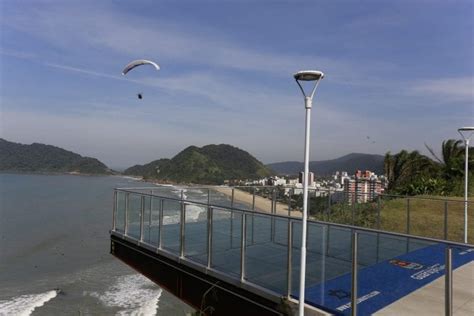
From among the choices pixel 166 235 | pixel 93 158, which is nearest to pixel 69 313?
pixel 166 235

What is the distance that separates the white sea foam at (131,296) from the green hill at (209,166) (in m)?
55.9

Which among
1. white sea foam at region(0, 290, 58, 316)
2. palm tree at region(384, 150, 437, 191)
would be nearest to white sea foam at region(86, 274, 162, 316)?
white sea foam at region(0, 290, 58, 316)

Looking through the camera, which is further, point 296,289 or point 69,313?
point 69,313

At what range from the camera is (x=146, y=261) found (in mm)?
8516

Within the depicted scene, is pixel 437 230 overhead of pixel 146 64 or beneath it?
beneath

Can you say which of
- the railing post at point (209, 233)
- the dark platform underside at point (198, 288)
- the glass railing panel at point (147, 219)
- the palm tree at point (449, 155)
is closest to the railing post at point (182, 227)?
the dark platform underside at point (198, 288)

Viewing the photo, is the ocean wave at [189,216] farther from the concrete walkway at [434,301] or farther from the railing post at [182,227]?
the concrete walkway at [434,301]

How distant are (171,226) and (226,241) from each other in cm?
155

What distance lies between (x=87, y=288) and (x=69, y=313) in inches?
138

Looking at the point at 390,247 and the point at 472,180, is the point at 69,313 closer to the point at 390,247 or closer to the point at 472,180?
the point at 390,247

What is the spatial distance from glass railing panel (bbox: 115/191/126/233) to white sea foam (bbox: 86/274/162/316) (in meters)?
9.87

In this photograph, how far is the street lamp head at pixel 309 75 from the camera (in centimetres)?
522

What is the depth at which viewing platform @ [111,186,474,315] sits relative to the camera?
4.73 m

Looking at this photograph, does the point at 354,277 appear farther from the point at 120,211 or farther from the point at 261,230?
the point at 120,211
